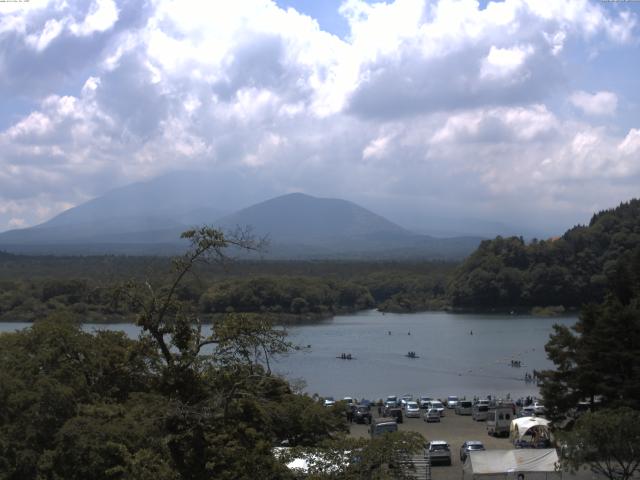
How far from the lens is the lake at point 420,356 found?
32.4 m

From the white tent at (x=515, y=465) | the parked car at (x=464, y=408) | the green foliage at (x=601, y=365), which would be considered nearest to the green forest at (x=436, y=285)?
the parked car at (x=464, y=408)

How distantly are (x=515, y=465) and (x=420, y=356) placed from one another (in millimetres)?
31033

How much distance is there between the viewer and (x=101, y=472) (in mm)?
8195

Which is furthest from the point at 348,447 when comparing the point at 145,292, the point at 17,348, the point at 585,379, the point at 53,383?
the point at 585,379

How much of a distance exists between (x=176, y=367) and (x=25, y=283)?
62.7 m

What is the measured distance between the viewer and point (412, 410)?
882 inches

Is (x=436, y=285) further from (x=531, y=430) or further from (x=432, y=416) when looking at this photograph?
(x=531, y=430)

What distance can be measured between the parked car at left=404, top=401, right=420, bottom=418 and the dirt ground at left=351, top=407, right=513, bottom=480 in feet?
0.89

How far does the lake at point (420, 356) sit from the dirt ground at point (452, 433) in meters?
4.03

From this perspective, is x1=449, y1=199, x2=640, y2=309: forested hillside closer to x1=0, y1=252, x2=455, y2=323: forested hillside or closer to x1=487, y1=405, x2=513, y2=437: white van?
x1=0, y1=252, x2=455, y2=323: forested hillside

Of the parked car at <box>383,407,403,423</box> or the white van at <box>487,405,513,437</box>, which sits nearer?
the white van at <box>487,405,513,437</box>

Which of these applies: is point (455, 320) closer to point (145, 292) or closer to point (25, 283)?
point (25, 283)

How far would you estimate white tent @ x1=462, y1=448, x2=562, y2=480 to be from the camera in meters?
11.7

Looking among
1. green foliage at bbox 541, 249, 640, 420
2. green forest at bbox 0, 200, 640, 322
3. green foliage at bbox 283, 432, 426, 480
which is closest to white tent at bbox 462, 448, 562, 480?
green foliage at bbox 541, 249, 640, 420
